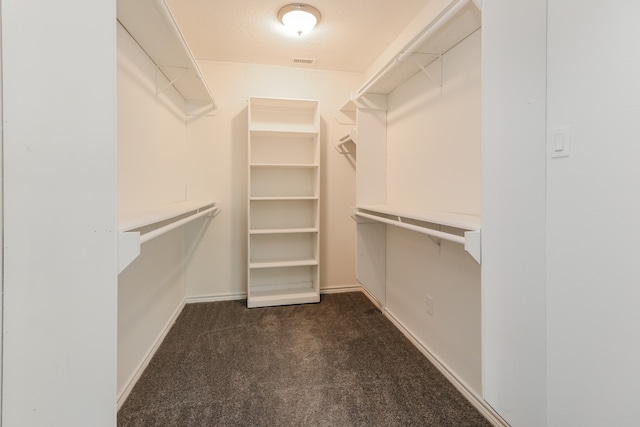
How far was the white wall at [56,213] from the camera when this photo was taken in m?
0.88

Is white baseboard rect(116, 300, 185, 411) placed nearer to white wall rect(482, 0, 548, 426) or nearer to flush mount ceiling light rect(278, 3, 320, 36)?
white wall rect(482, 0, 548, 426)

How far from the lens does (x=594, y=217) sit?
967 millimetres

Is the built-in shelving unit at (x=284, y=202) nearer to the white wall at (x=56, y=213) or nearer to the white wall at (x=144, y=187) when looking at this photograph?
the white wall at (x=144, y=187)

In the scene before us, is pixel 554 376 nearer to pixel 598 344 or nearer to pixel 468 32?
pixel 598 344

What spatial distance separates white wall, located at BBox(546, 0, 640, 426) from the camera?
→ 0.87m

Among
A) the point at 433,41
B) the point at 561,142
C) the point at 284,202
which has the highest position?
the point at 433,41

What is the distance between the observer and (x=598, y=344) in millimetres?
963

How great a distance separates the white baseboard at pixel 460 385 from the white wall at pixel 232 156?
4.27 ft

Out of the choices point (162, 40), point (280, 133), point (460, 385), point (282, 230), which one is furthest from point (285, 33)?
point (460, 385)

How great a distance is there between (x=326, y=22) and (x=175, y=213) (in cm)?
176

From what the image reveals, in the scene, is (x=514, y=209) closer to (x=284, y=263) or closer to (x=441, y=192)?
(x=441, y=192)

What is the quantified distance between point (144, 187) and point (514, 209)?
200cm

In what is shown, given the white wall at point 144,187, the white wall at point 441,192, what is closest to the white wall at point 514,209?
the white wall at point 441,192

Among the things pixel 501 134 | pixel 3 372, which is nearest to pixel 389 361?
pixel 501 134
